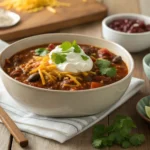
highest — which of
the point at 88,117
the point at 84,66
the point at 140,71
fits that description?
the point at 84,66

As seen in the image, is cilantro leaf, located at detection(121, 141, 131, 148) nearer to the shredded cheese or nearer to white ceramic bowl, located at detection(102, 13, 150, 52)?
the shredded cheese

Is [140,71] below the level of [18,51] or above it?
below

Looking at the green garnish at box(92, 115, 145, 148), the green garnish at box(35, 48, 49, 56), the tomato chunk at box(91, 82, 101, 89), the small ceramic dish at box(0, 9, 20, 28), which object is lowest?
the small ceramic dish at box(0, 9, 20, 28)

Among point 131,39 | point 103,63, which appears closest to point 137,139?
point 103,63

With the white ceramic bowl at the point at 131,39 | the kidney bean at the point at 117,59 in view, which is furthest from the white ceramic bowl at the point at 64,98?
the white ceramic bowl at the point at 131,39

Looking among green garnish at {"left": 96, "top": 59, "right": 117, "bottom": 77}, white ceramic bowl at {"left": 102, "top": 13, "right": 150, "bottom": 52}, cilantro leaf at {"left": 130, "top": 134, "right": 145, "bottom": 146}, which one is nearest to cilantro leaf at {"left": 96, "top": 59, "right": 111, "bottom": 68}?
green garnish at {"left": 96, "top": 59, "right": 117, "bottom": 77}

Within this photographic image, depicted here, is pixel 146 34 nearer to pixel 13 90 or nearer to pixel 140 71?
pixel 140 71

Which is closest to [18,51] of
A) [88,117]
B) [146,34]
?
[88,117]

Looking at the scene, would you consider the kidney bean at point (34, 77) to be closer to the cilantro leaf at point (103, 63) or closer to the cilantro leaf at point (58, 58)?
the cilantro leaf at point (58, 58)
